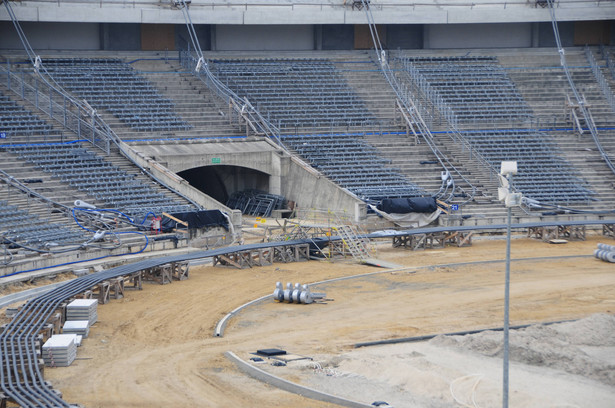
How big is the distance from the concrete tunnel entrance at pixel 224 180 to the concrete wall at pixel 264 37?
933 centimetres

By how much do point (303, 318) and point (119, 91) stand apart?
23826mm

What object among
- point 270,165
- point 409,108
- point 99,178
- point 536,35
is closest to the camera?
point 99,178

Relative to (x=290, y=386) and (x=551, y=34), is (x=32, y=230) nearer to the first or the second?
(x=290, y=386)

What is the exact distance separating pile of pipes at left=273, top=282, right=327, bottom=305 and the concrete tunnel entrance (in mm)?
17619

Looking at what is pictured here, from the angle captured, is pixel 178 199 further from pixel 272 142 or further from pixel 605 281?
pixel 605 281

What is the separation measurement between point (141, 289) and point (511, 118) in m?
26.7

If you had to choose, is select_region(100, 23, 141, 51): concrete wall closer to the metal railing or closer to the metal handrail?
the metal railing

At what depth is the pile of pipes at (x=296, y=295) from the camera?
2706 centimetres

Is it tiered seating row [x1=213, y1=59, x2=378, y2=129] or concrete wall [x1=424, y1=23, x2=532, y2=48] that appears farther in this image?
concrete wall [x1=424, y1=23, x2=532, y2=48]

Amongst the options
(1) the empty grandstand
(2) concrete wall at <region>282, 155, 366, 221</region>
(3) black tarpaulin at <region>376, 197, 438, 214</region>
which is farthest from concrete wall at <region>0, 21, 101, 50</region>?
(3) black tarpaulin at <region>376, 197, 438, 214</region>

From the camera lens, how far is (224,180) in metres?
46.1

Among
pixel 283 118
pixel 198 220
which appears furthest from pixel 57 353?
pixel 283 118

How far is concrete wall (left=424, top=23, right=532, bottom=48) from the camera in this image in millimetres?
55594

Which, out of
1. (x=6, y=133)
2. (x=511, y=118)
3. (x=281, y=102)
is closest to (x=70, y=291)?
(x=6, y=133)
